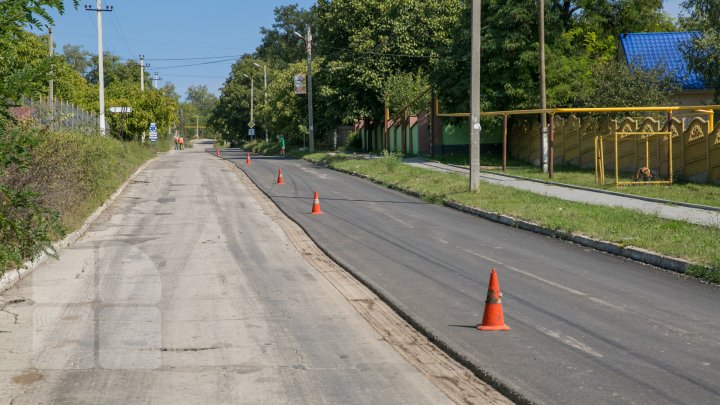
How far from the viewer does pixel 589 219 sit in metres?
16.8

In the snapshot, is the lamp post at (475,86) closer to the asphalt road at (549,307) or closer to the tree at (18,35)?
the asphalt road at (549,307)

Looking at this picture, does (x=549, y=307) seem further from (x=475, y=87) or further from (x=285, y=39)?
(x=285, y=39)

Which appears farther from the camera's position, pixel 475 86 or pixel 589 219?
pixel 475 86

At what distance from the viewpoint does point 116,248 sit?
14.5 meters

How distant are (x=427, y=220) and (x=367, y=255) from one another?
5.41 m

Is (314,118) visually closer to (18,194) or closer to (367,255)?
(367,255)

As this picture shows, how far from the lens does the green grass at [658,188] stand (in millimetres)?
21594

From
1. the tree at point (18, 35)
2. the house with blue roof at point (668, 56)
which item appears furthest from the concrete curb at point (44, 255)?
the house with blue roof at point (668, 56)

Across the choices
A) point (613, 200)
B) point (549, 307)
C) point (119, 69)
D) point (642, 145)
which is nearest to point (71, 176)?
point (549, 307)

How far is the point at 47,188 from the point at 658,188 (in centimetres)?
1805

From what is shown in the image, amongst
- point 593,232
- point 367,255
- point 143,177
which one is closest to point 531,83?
point 143,177

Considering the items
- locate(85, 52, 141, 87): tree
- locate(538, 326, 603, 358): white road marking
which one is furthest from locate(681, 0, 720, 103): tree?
locate(85, 52, 141, 87): tree

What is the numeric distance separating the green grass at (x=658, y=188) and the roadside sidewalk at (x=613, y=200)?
77cm

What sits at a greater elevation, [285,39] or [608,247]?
[285,39]
